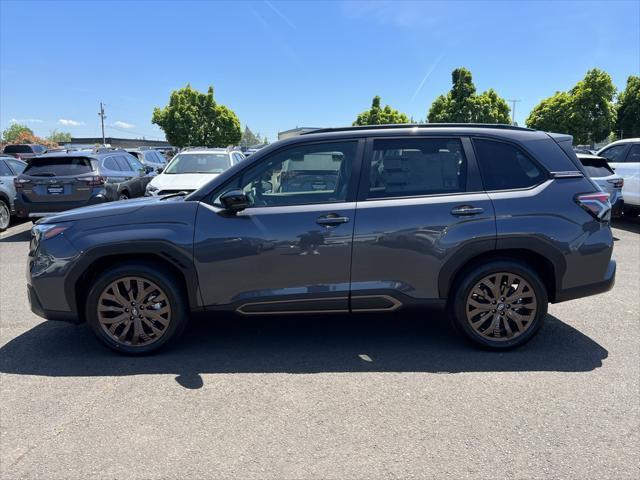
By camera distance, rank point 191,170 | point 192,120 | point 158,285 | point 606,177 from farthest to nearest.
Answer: point 192,120 < point 191,170 < point 606,177 < point 158,285

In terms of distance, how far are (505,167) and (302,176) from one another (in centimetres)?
172

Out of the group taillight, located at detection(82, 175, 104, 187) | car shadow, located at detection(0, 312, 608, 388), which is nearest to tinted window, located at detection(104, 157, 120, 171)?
taillight, located at detection(82, 175, 104, 187)

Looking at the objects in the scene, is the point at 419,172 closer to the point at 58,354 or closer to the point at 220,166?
the point at 58,354

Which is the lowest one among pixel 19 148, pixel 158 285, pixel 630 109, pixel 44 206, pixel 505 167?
pixel 158 285

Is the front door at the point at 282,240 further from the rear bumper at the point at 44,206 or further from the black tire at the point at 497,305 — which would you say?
the rear bumper at the point at 44,206

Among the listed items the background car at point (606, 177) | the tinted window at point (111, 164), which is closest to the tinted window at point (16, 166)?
the tinted window at point (111, 164)

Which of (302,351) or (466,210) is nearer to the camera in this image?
(466,210)

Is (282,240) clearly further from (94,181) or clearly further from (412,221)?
(94,181)

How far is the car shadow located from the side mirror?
126 centimetres

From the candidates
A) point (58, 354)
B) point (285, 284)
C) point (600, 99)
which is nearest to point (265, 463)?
point (285, 284)

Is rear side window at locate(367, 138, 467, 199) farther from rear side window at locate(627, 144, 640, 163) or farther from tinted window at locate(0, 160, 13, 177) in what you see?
tinted window at locate(0, 160, 13, 177)

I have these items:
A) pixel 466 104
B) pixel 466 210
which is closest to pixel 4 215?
pixel 466 210

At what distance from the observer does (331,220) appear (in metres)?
3.84

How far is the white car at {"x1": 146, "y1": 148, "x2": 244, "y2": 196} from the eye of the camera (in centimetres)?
945
